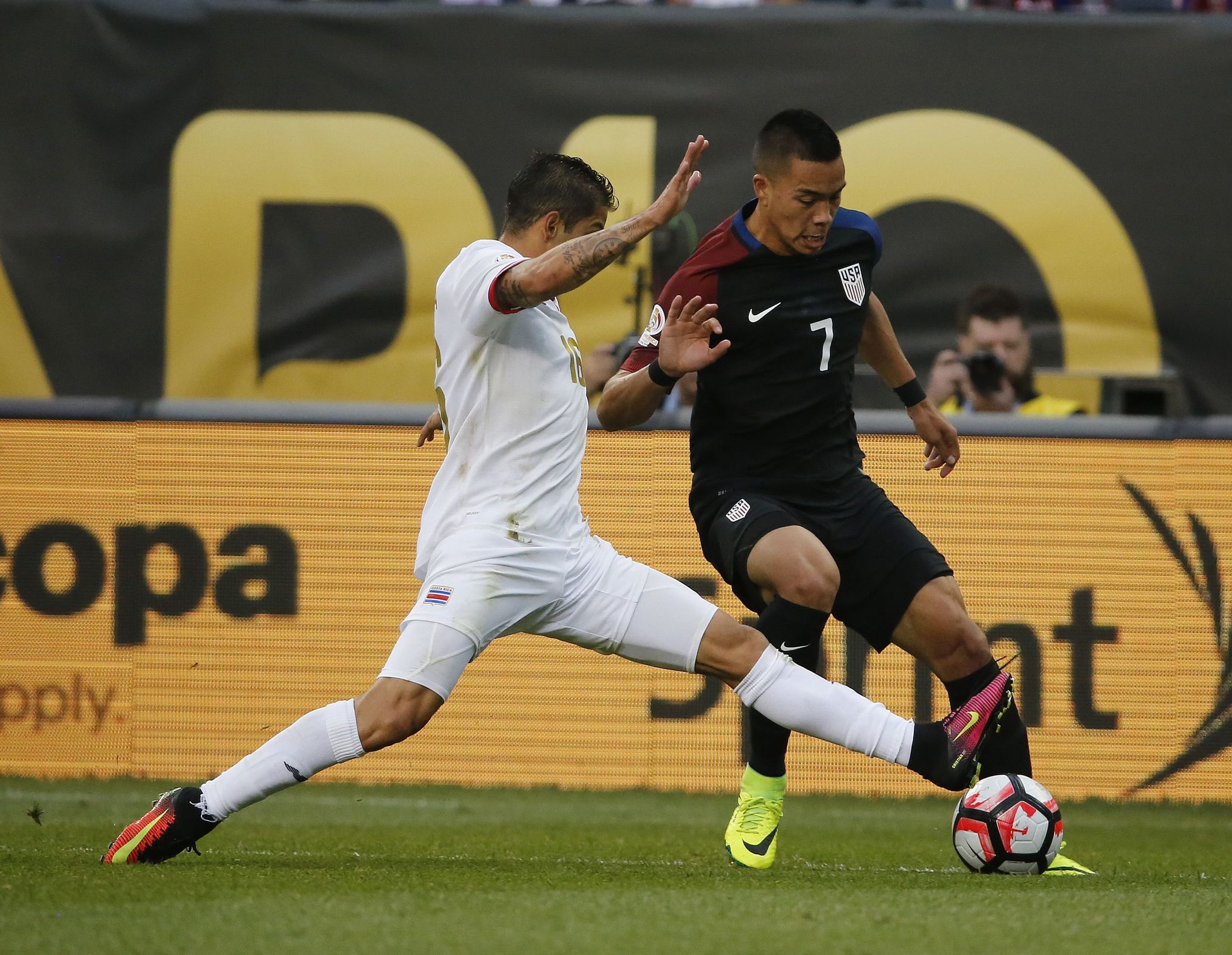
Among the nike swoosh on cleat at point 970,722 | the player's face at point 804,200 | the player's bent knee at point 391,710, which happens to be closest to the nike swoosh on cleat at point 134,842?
the player's bent knee at point 391,710

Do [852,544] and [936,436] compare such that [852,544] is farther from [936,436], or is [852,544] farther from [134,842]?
[134,842]

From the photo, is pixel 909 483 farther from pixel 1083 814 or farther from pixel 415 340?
pixel 415 340

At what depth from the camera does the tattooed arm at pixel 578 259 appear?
4328 mm

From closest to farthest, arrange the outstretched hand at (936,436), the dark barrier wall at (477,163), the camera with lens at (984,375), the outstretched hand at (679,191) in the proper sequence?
the outstretched hand at (679,191)
the outstretched hand at (936,436)
the camera with lens at (984,375)
the dark barrier wall at (477,163)

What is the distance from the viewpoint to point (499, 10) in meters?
10.8

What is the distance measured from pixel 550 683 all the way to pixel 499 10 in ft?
17.6

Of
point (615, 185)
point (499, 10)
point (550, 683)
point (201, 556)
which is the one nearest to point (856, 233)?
point (550, 683)

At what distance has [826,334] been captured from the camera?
5148mm

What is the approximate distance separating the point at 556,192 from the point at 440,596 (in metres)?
1.28

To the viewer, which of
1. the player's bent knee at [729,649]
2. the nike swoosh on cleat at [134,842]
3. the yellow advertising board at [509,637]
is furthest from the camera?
the yellow advertising board at [509,637]

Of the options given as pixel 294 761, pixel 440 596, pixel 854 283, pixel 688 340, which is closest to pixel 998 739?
pixel 854 283

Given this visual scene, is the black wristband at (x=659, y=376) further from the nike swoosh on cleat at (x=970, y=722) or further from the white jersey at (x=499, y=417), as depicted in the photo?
the nike swoosh on cleat at (x=970, y=722)

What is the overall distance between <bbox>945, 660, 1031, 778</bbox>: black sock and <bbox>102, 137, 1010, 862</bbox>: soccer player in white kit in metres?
0.18

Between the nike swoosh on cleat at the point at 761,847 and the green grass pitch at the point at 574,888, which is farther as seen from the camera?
the nike swoosh on cleat at the point at 761,847
